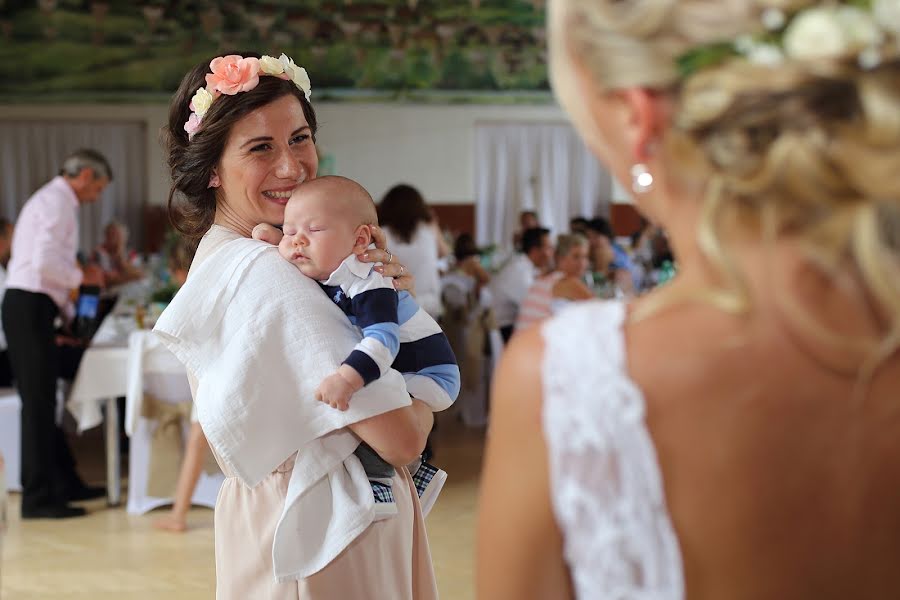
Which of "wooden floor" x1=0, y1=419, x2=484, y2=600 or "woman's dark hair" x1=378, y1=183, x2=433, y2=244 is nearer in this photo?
"wooden floor" x1=0, y1=419, x2=484, y2=600

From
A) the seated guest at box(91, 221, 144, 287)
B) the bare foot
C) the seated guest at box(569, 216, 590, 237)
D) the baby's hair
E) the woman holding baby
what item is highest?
the baby's hair

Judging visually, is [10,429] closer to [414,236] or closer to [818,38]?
[414,236]

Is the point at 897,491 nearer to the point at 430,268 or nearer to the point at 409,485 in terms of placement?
the point at 409,485

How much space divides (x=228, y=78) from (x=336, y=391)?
66 cm

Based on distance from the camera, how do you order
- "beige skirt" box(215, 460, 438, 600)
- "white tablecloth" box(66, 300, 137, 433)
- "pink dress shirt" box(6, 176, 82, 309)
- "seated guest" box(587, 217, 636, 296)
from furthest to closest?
"seated guest" box(587, 217, 636, 296) → "white tablecloth" box(66, 300, 137, 433) → "pink dress shirt" box(6, 176, 82, 309) → "beige skirt" box(215, 460, 438, 600)

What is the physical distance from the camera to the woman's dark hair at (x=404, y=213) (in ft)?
22.3

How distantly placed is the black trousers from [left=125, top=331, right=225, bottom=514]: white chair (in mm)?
413

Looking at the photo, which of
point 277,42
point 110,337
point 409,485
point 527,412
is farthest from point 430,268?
point 277,42

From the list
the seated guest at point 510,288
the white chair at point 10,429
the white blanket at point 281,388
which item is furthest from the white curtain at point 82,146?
the white blanket at point 281,388

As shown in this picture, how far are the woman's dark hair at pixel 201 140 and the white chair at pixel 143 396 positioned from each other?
338 cm

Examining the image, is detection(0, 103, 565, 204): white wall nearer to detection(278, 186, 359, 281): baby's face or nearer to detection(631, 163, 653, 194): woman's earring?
detection(278, 186, 359, 281): baby's face

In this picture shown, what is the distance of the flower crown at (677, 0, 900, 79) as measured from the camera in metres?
0.86

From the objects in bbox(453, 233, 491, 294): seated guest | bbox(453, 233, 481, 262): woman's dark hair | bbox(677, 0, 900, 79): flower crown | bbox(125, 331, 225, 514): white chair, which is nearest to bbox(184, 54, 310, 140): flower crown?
bbox(677, 0, 900, 79): flower crown

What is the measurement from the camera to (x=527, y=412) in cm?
96
